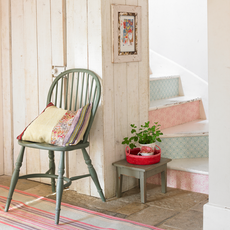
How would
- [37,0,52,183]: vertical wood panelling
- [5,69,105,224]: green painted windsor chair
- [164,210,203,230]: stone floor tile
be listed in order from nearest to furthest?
[164,210,203,230]: stone floor tile < [5,69,105,224]: green painted windsor chair < [37,0,52,183]: vertical wood panelling

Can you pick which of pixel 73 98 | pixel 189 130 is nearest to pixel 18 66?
pixel 73 98

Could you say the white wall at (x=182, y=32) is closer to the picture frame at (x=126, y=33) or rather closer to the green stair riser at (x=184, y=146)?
the green stair riser at (x=184, y=146)

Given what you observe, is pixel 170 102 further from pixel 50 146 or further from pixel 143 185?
pixel 50 146

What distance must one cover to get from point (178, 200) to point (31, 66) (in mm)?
1637

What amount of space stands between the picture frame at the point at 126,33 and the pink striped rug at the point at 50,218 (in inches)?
44.5

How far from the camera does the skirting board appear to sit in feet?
6.88

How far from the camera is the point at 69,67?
2.90 meters

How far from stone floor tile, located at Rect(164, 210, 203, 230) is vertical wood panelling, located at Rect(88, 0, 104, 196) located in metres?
0.65

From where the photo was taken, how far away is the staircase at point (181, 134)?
2.92m

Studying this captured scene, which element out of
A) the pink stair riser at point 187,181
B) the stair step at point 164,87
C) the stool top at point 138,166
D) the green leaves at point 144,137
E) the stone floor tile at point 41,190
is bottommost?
the stone floor tile at point 41,190

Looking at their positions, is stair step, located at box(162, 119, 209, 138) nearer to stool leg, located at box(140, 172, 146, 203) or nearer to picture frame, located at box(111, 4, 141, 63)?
stool leg, located at box(140, 172, 146, 203)

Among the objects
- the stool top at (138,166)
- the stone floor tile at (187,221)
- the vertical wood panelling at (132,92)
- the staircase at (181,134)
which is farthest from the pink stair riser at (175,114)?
the stone floor tile at (187,221)

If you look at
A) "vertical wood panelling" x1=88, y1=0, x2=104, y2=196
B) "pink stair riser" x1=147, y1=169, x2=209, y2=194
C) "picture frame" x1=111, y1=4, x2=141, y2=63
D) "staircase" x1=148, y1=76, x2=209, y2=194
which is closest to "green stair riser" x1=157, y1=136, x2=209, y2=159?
"staircase" x1=148, y1=76, x2=209, y2=194

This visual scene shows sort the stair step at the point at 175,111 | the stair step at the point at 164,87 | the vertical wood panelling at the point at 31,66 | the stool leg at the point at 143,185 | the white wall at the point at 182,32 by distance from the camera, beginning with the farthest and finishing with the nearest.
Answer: the white wall at the point at 182,32, the stair step at the point at 164,87, the stair step at the point at 175,111, the vertical wood panelling at the point at 31,66, the stool leg at the point at 143,185
